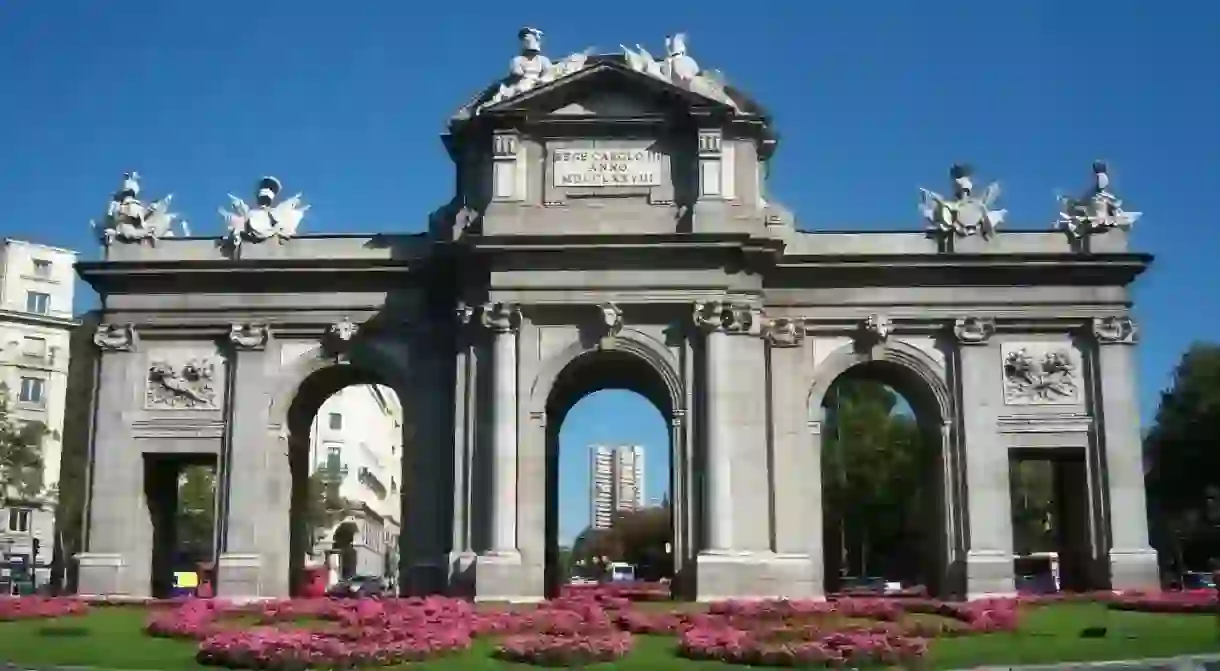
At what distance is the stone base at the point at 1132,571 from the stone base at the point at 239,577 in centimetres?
2458

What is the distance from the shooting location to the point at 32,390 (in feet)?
269

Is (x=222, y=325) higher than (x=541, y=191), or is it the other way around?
(x=541, y=191)

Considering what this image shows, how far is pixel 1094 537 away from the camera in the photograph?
39656 mm

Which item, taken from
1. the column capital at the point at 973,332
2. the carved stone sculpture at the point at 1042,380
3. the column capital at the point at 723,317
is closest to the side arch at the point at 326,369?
the column capital at the point at 723,317

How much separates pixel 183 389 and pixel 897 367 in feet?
70.9

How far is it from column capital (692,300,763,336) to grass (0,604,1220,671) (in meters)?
11.2

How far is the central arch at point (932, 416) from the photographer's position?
3994 cm

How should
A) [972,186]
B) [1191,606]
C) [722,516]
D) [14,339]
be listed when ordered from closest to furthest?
1. [1191,606]
2. [722,516]
3. [972,186]
4. [14,339]

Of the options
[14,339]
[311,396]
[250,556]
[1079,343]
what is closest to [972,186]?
[1079,343]

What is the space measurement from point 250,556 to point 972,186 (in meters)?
24.4

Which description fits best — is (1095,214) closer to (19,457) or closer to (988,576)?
(988,576)

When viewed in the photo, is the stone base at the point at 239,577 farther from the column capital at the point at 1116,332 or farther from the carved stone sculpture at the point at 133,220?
the column capital at the point at 1116,332

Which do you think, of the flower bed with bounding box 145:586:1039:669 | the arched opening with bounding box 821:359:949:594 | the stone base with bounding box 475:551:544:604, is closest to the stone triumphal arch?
the stone base with bounding box 475:551:544:604

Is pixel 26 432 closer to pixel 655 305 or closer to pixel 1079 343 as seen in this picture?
pixel 655 305
